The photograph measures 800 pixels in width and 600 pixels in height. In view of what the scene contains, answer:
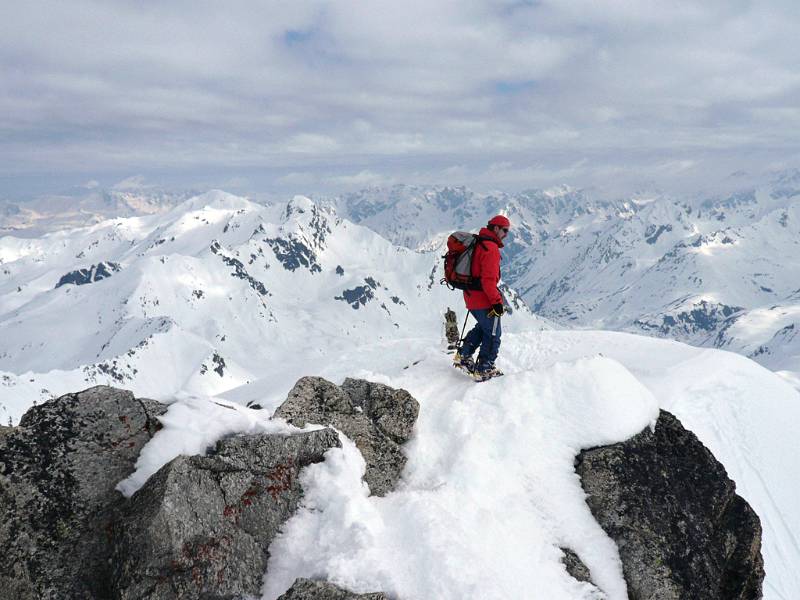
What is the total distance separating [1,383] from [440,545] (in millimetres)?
222145

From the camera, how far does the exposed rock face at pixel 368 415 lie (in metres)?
9.70

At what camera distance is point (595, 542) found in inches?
358

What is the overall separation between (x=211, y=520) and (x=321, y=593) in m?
1.97

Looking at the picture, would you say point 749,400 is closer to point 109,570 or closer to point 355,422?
point 355,422

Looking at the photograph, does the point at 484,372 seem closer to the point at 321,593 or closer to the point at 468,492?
the point at 468,492

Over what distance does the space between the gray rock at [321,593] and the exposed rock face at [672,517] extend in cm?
494

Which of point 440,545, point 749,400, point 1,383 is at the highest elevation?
point 440,545

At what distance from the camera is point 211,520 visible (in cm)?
737

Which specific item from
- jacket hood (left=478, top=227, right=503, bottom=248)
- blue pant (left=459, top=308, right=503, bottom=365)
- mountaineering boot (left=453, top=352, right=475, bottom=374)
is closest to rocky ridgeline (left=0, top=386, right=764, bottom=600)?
blue pant (left=459, top=308, right=503, bottom=365)

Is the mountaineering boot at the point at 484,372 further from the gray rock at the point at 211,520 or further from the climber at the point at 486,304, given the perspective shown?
the gray rock at the point at 211,520

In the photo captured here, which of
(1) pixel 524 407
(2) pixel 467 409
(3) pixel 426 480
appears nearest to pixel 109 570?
(3) pixel 426 480

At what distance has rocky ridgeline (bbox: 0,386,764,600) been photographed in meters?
6.81

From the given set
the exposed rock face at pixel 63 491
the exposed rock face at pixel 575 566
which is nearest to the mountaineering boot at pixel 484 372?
the exposed rock face at pixel 575 566

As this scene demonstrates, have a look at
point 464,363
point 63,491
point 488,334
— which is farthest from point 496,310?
point 63,491
